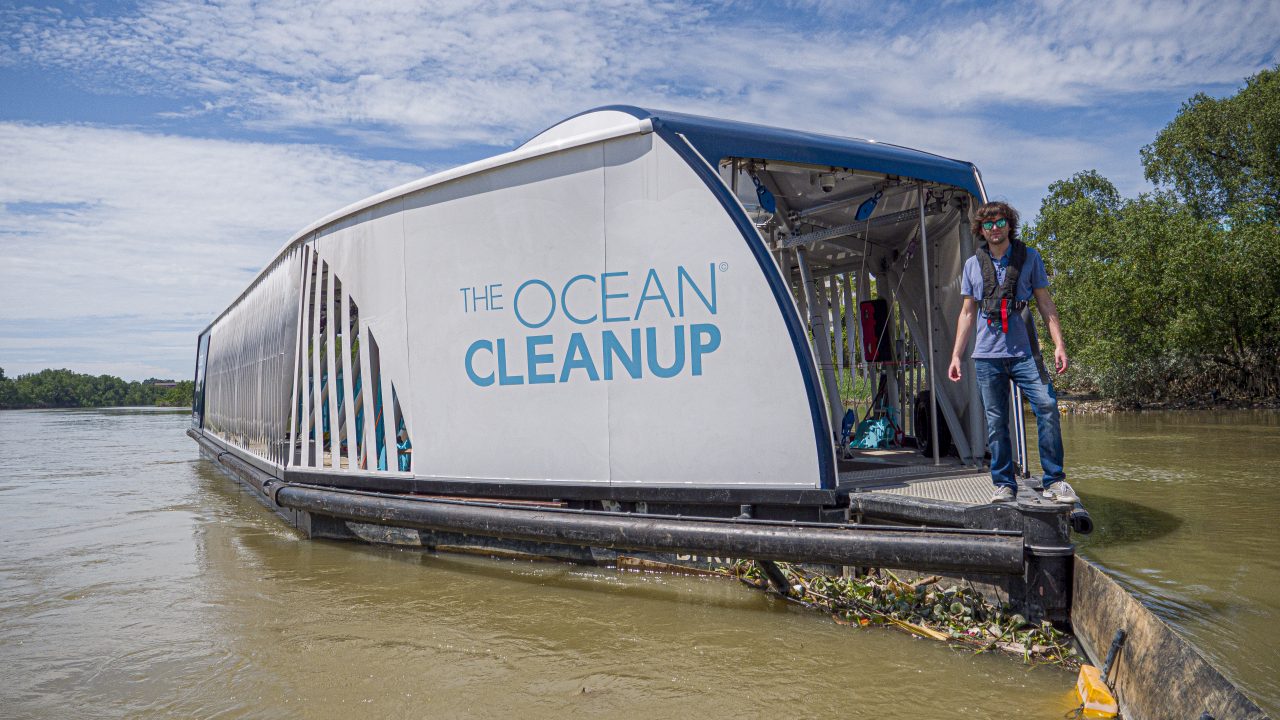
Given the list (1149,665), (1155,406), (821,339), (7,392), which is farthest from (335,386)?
(7,392)

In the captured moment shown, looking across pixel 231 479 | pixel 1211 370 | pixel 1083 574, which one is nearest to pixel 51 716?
pixel 1083 574

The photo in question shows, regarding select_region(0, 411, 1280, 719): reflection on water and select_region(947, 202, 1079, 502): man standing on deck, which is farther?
select_region(947, 202, 1079, 502): man standing on deck

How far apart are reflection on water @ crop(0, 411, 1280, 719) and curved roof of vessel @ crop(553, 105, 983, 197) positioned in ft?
9.51

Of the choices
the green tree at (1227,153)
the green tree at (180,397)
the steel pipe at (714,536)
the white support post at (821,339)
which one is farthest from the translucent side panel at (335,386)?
the green tree at (180,397)

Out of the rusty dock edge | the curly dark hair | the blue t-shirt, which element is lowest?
the rusty dock edge

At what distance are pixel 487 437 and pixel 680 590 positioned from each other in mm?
1955

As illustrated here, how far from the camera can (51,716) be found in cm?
348

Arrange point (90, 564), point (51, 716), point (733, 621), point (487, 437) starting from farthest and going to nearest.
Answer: point (90, 564)
point (487, 437)
point (733, 621)
point (51, 716)

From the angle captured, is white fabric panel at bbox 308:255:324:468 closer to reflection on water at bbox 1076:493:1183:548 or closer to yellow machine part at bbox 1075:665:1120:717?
yellow machine part at bbox 1075:665:1120:717

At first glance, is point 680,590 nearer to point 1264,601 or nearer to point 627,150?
point 627,150

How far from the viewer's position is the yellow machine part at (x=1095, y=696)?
301 centimetres

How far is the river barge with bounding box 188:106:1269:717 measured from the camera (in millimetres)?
4793

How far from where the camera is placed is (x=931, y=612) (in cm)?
428

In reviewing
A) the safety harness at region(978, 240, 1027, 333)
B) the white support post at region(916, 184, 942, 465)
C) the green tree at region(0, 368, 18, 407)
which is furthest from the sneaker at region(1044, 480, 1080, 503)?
the green tree at region(0, 368, 18, 407)
